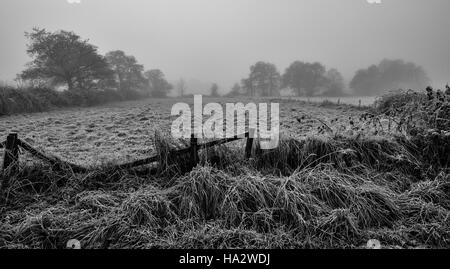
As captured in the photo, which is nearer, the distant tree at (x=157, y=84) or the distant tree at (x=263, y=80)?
the distant tree at (x=157, y=84)

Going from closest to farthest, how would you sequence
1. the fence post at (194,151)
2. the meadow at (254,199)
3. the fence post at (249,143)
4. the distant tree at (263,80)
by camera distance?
the meadow at (254,199)
the fence post at (194,151)
the fence post at (249,143)
the distant tree at (263,80)

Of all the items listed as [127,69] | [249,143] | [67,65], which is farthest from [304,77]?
[249,143]

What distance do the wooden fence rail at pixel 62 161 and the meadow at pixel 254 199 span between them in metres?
0.11

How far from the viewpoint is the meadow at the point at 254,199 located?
9.46 ft

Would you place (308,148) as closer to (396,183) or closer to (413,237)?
(396,183)

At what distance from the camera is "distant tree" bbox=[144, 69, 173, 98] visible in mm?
43884

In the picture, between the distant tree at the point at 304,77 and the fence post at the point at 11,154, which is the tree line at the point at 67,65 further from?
the distant tree at the point at 304,77

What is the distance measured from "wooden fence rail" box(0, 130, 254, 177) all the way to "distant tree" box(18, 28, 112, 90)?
31.3 m

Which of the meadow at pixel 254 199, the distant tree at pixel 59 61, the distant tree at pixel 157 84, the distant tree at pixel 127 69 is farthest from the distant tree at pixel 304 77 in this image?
the meadow at pixel 254 199

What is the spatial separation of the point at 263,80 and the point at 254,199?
166 ft

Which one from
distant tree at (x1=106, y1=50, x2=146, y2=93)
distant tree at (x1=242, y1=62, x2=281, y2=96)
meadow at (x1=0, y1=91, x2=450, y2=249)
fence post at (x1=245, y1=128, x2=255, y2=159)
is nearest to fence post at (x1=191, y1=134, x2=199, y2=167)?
meadow at (x1=0, y1=91, x2=450, y2=249)

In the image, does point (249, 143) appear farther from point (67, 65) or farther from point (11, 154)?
point (67, 65)

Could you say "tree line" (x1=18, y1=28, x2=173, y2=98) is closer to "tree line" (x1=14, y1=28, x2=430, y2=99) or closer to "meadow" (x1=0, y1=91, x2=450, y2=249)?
"tree line" (x1=14, y1=28, x2=430, y2=99)

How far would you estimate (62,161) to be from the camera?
3881mm
